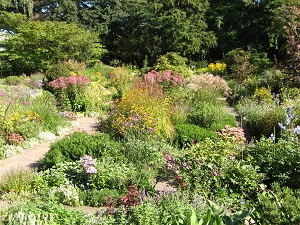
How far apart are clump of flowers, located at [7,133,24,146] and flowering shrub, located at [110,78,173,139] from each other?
A: 2298 millimetres

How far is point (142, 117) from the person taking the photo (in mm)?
6992

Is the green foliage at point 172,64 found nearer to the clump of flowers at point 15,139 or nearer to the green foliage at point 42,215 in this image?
the clump of flowers at point 15,139

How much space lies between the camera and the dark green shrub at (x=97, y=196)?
4555 millimetres

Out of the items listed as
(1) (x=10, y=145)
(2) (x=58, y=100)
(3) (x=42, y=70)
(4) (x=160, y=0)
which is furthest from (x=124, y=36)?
(1) (x=10, y=145)

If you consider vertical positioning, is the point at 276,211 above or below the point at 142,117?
above

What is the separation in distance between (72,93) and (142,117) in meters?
5.02

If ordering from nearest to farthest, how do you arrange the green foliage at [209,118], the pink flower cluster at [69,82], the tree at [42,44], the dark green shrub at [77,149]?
the dark green shrub at [77,149] < the green foliage at [209,118] < the pink flower cluster at [69,82] < the tree at [42,44]

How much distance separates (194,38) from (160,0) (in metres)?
3.83

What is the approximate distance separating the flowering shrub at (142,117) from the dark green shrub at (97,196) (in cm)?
181

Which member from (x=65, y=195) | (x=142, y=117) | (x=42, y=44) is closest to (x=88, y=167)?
(x=65, y=195)

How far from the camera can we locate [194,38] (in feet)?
67.4

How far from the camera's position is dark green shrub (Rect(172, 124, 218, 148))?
684 centimetres

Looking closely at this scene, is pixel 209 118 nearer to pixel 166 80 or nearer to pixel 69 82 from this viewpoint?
pixel 166 80

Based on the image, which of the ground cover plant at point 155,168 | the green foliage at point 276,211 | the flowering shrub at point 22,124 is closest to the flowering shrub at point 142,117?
the ground cover plant at point 155,168
